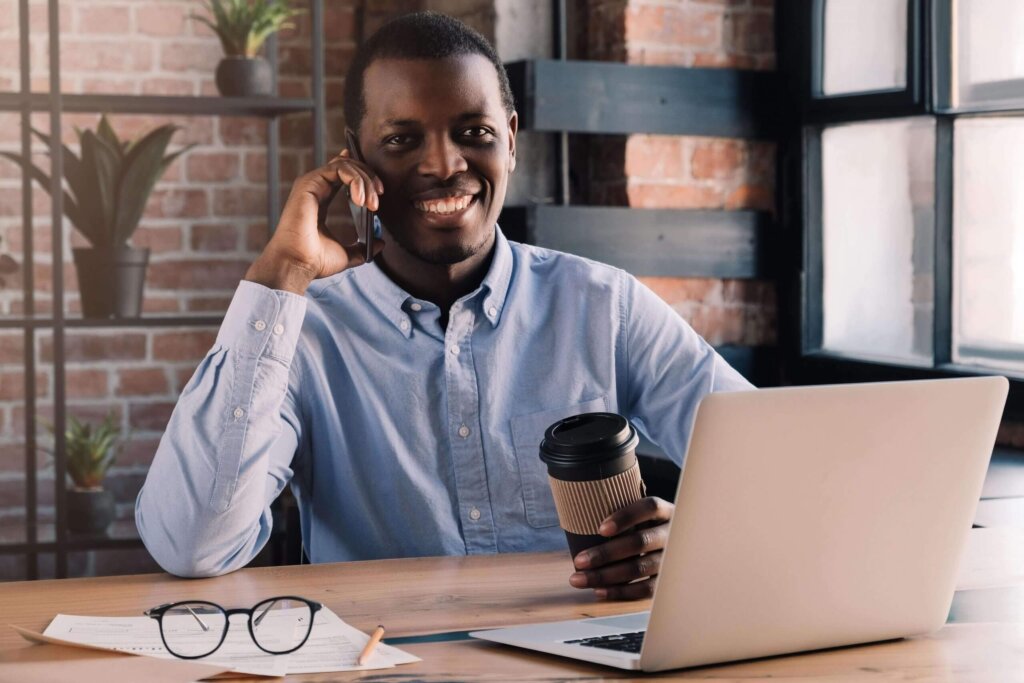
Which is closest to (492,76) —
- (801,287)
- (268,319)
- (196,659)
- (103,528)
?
(268,319)

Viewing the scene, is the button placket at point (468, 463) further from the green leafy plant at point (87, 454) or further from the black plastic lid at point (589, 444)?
the green leafy plant at point (87, 454)

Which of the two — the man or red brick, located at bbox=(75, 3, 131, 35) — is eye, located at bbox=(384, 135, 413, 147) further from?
red brick, located at bbox=(75, 3, 131, 35)

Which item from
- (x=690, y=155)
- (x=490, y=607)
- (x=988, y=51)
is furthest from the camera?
(x=690, y=155)

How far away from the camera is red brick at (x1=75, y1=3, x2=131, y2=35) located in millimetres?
3432

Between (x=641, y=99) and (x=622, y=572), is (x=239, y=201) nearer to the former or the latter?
(x=641, y=99)

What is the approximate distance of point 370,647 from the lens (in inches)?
44.9

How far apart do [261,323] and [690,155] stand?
1819 mm

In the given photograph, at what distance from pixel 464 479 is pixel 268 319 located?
1.18 ft

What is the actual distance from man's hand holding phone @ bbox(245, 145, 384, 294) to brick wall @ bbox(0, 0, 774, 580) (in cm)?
143

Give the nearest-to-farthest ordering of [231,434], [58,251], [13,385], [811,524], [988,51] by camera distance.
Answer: [811,524] < [231,434] < [988,51] < [58,251] < [13,385]

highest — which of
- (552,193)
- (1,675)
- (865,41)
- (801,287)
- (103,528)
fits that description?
(865,41)

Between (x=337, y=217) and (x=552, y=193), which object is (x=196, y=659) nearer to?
(x=552, y=193)

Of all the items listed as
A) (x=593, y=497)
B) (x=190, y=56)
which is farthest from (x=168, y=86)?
(x=593, y=497)

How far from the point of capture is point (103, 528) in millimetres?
3123
